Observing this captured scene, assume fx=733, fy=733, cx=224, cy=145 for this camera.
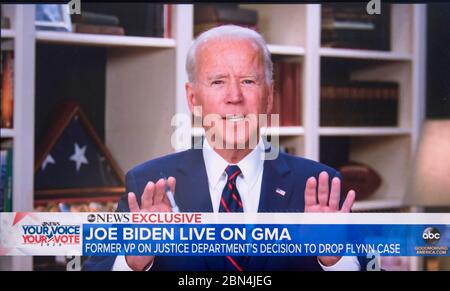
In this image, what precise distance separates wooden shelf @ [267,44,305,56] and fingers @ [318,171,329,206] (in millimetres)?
375

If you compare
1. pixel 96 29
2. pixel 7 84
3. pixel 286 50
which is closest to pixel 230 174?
pixel 286 50

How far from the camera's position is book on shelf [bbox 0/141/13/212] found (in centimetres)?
199

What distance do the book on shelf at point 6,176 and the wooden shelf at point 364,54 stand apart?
3.16 feet

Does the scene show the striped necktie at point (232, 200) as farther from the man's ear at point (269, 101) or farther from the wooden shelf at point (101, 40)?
the wooden shelf at point (101, 40)

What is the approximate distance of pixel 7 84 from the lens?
80.1 inches

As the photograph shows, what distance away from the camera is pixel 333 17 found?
221cm

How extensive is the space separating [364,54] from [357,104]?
0.17m

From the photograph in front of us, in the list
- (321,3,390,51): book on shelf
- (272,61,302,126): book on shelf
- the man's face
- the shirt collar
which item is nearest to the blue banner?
the shirt collar

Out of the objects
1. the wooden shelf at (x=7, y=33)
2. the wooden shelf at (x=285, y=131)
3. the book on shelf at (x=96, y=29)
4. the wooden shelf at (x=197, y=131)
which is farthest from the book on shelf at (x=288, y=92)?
the wooden shelf at (x=7, y=33)

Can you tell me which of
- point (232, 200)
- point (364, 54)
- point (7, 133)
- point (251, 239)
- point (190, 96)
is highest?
point (364, 54)

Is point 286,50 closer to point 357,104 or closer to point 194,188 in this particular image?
point 357,104

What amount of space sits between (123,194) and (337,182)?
1.88ft
